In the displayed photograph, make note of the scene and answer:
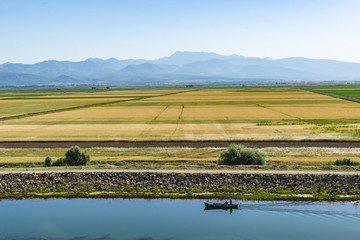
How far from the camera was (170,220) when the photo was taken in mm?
28281

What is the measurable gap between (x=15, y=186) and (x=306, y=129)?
163 ft

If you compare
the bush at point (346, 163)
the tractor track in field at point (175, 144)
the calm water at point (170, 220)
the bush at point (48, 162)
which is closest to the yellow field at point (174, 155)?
the bush at point (346, 163)

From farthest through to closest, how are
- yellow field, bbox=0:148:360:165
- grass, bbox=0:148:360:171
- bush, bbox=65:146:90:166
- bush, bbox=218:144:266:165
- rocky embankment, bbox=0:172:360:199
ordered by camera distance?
yellow field, bbox=0:148:360:165
bush, bbox=65:146:90:166
bush, bbox=218:144:266:165
grass, bbox=0:148:360:171
rocky embankment, bbox=0:172:360:199

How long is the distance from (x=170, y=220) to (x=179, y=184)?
716 centimetres

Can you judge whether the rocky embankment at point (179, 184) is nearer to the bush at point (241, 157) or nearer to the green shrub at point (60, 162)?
the green shrub at point (60, 162)

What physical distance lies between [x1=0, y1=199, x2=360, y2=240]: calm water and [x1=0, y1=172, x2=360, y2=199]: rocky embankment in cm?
172

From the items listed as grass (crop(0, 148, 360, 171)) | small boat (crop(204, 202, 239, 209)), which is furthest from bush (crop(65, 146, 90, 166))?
small boat (crop(204, 202, 239, 209))

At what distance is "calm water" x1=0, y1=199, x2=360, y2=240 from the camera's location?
25.6 m

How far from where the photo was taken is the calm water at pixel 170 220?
2558 centimetres

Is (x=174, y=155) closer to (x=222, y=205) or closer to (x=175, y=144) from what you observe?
(x=175, y=144)

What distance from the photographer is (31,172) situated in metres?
38.8

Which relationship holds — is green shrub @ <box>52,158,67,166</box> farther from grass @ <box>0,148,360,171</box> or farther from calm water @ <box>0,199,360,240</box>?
calm water @ <box>0,199,360,240</box>

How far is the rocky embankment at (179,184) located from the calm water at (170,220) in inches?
67.9

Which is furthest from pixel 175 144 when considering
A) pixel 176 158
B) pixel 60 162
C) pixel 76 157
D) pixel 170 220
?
pixel 170 220
